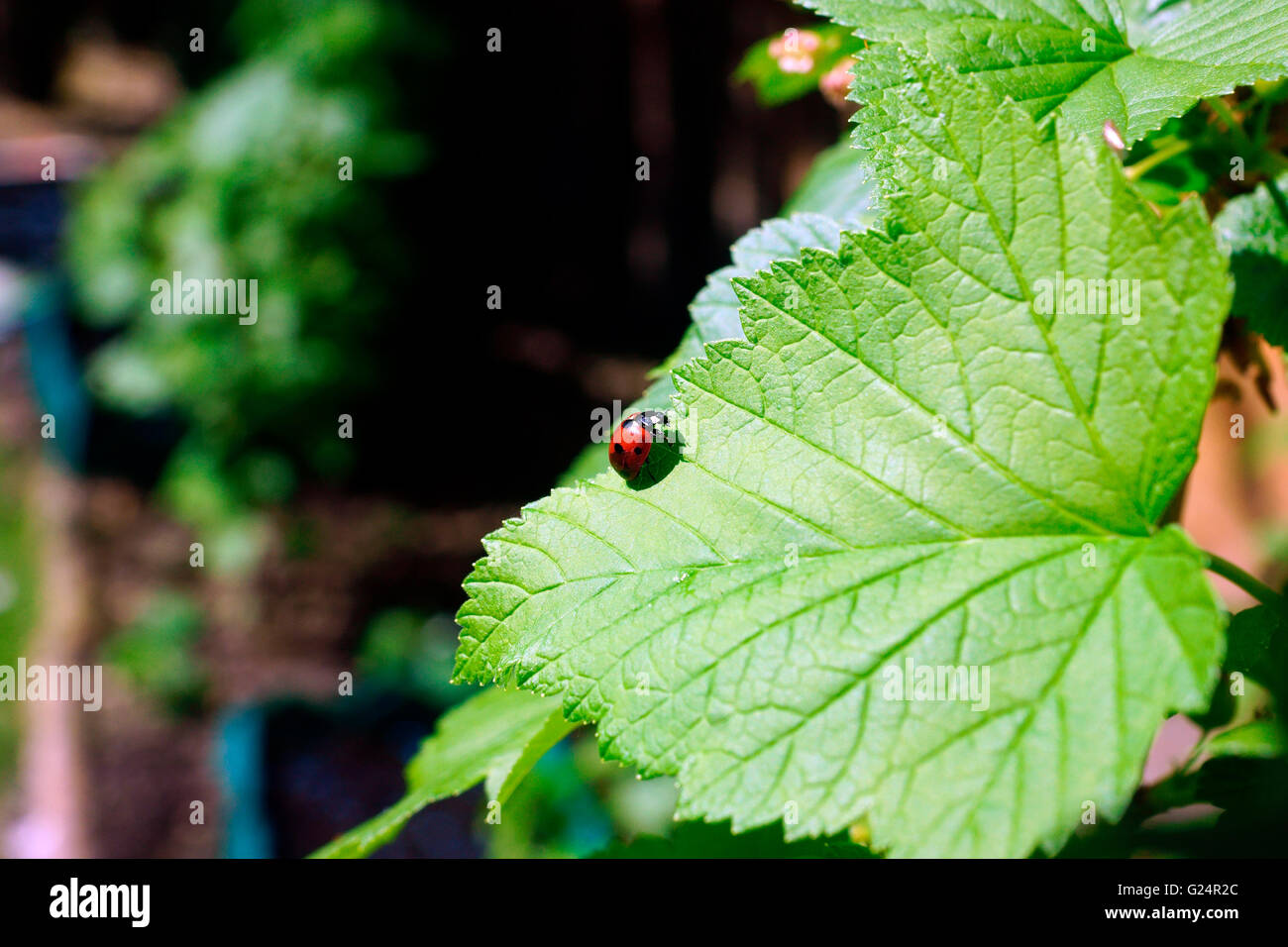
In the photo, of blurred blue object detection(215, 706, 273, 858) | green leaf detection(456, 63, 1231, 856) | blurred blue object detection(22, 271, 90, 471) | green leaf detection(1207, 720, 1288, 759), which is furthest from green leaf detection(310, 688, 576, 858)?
blurred blue object detection(22, 271, 90, 471)

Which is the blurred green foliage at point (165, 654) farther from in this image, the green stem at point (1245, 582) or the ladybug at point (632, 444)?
the green stem at point (1245, 582)

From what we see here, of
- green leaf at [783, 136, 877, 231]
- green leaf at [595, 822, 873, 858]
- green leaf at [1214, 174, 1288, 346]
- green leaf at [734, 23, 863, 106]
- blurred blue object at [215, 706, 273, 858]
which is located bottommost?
blurred blue object at [215, 706, 273, 858]

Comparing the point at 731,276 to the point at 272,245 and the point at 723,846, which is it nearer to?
the point at 723,846

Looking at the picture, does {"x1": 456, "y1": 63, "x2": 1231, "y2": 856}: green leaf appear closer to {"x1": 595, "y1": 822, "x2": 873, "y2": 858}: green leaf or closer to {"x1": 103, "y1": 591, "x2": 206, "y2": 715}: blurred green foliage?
{"x1": 595, "y1": 822, "x2": 873, "y2": 858}: green leaf

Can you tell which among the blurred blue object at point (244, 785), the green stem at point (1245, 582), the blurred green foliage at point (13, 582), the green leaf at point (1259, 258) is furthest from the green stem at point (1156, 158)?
the blurred green foliage at point (13, 582)
